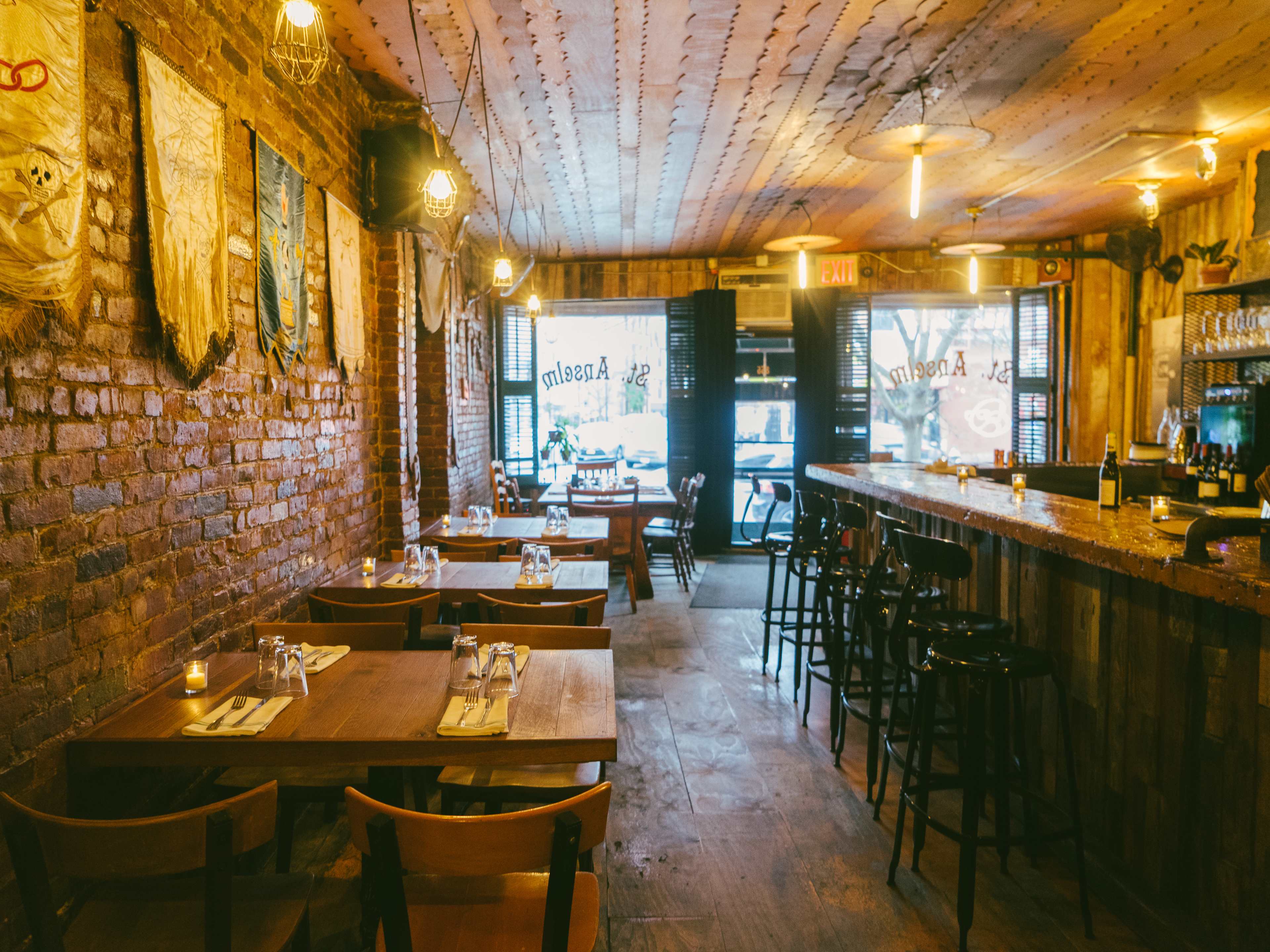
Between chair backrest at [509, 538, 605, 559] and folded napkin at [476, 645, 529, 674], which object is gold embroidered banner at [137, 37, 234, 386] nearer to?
folded napkin at [476, 645, 529, 674]

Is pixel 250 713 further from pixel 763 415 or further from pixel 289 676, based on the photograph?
pixel 763 415

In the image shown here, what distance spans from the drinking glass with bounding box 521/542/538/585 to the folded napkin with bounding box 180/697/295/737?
1.35m

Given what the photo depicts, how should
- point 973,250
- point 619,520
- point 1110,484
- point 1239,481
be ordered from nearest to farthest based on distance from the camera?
point 1110,484
point 1239,481
point 973,250
point 619,520

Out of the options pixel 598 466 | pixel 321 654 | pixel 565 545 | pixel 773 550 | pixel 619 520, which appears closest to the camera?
pixel 321 654

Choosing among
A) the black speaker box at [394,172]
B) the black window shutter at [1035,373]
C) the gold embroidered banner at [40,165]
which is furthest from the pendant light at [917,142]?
the black window shutter at [1035,373]

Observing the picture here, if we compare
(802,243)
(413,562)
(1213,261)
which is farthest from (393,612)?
(1213,261)

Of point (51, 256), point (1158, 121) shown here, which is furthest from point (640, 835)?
point (1158, 121)

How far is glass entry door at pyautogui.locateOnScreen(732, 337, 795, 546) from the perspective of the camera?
8133mm

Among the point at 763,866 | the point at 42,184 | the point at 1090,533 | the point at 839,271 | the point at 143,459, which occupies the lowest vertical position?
the point at 763,866

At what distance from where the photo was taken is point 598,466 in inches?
299

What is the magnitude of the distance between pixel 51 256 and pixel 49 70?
0.40 meters

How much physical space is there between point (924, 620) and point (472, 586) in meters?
1.74

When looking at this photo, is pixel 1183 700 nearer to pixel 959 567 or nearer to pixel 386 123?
pixel 959 567

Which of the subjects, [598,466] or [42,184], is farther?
[598,466]
